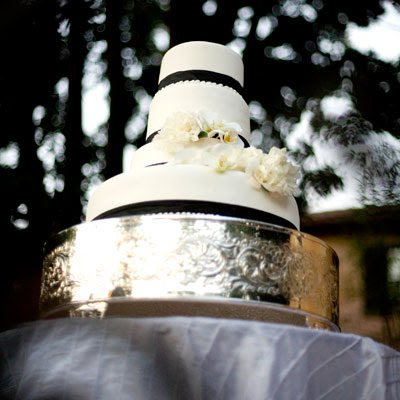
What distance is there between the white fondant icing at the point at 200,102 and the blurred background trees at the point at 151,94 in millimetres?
1112

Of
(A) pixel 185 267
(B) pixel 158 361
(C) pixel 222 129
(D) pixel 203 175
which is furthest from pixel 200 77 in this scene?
(B) pixel 158 361

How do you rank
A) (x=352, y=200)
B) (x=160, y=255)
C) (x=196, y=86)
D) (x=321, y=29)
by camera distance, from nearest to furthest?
1. (x=160, y=255)
2. (x=196, y=86)
3. (x=352, y=200)
4. (x=321, y=29)

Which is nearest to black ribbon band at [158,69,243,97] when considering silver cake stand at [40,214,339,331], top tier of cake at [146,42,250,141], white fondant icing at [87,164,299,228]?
top tier of cake at [146,42,250,141]

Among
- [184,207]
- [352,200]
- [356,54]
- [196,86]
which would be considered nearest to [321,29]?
[356,54]

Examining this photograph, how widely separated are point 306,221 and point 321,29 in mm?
891

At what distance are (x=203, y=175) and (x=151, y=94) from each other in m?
1.88

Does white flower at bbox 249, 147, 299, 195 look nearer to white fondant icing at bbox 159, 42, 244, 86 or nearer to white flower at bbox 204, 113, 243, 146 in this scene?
white flower at bbox 204, 113, 243, 146

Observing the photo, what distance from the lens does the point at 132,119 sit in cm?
264

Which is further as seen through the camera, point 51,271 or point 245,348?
point 51,271

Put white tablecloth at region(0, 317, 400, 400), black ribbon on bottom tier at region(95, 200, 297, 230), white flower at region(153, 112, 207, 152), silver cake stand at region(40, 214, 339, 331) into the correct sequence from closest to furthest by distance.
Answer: white tablecloth at region(0, 317, 400, 400) → silver cake stand at region(40, 214, 339, 331) → black ribbon on bottom tier at region(95, 200, 297, 230) → white flower at region(153, 112, 207, 152)

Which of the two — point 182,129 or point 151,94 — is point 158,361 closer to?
point 182,129

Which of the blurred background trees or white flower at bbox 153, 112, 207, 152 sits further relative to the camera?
the blurred background trees

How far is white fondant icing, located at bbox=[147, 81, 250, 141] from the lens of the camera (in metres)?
1.04

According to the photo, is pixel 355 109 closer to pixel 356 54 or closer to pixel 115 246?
pixel 356 54
